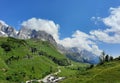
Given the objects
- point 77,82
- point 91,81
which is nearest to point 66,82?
point 77,82

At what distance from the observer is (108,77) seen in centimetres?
15625

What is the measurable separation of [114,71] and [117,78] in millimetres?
17301

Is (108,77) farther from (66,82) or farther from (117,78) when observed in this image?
(66,82)

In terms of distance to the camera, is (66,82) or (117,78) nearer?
(117,78)

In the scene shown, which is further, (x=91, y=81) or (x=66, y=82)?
(x=66, y=82)

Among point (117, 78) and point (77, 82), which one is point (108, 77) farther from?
point (77, 82)

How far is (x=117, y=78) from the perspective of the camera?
15150 cm

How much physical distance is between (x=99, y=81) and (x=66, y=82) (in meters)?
30.5

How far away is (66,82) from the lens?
176m

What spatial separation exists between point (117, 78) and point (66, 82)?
35589 mm

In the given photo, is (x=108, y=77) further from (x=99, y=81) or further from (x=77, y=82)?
(x=77, y=82)

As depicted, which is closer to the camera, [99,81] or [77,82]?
[99,81]

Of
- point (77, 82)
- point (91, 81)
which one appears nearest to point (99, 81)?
point (91, 81)

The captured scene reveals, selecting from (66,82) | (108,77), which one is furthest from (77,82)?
(108,77)
